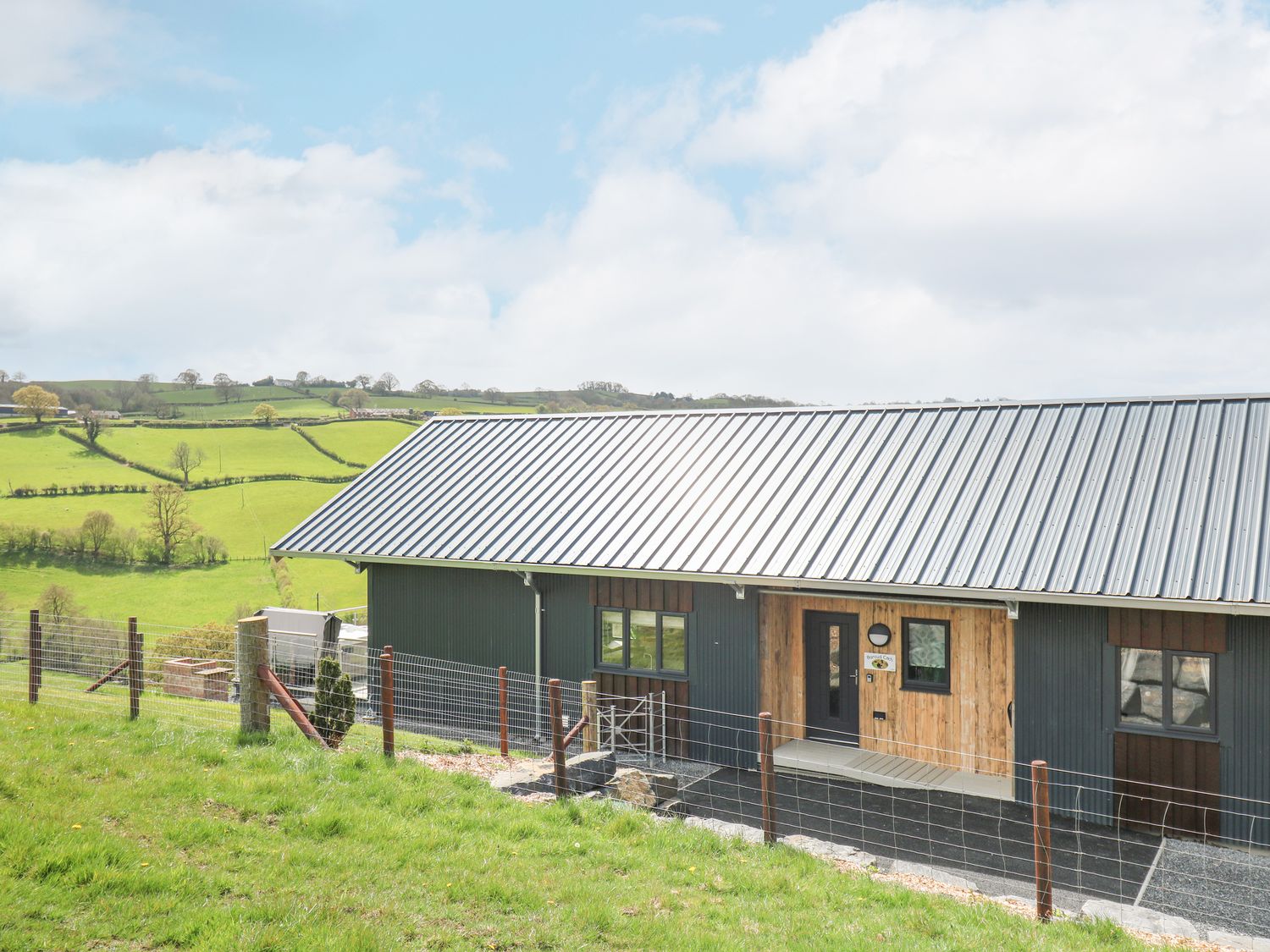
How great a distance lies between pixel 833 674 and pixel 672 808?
4.56 metres

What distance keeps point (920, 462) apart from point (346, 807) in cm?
1034

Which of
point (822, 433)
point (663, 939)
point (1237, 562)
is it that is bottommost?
point (663, 939)

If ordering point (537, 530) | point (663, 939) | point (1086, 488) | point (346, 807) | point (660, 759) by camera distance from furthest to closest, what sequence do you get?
point (537, 530) < point (660, 759) < point (1086, 488) < point (346, 807) < point (663, 939)

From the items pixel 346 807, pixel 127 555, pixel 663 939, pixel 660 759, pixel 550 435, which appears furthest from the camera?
pixel 127 555

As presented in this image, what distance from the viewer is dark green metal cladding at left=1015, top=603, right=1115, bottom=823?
11758mm

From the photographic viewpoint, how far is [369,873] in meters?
6.82

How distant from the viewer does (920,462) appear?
15.0 m

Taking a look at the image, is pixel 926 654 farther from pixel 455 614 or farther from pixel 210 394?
pixel 210 394

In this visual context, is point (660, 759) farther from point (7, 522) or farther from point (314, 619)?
point (7, 522)

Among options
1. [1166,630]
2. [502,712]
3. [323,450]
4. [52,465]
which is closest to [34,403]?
[52,465]

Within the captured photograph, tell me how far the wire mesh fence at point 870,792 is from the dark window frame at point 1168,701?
0.70 metres

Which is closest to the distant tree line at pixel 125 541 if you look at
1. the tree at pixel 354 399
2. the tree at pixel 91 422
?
the tree at pixel 91 422

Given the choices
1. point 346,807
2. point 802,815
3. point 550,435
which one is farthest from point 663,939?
point 550,435

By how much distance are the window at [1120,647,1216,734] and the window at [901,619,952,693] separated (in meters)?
2.59
